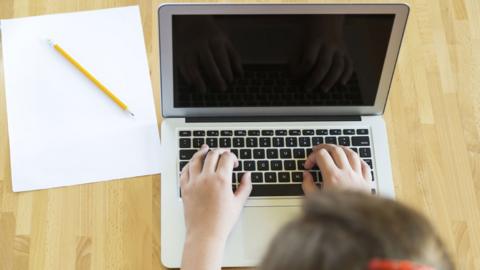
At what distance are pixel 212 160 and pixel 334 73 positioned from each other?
210mm

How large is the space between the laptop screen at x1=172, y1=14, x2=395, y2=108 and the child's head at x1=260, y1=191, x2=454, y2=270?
1.05ft

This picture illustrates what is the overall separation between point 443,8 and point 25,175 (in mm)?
727

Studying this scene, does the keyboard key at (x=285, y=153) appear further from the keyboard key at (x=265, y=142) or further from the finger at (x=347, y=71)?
the finger at (x=347, y=71)

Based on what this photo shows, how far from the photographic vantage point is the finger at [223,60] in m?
0.71

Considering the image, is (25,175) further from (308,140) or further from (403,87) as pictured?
(403,87)

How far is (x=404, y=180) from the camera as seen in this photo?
0.82m

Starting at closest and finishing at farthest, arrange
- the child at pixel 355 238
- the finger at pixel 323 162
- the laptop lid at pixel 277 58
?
the child at pixel 355 238 → the laptop lid at pixel 277 58 → the finger at pixel 323 162

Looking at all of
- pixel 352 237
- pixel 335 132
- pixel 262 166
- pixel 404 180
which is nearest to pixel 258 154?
pixel 262 166

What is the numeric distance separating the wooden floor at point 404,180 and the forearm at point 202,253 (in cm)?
7

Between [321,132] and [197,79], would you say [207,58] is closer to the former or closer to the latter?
[197,79]

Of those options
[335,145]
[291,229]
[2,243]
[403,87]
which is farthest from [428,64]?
[2,243]

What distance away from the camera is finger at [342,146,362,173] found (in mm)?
773

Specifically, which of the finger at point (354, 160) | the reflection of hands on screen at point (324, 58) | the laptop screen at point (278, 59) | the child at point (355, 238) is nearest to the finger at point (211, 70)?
the laptop screen at point (278, 59)

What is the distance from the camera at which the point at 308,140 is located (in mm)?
807
